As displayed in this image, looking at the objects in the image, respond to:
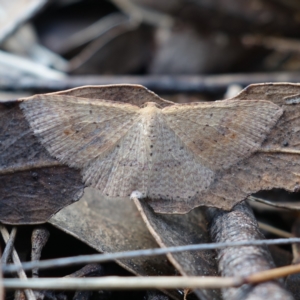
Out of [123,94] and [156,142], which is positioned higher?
[123,94]

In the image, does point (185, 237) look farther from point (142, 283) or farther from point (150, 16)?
point (150, 16)

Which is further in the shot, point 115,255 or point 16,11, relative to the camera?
point 16,11

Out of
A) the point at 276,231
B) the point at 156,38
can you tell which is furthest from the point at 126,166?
the point at 156,38

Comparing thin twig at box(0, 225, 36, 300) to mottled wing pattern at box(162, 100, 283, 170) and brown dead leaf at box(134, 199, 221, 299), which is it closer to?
brown dead leaf at box(134, 199, 221, 299)

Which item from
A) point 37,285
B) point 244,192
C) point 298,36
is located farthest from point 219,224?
point 298,36

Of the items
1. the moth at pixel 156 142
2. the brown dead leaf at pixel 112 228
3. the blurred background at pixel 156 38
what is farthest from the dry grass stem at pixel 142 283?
the blurred background at pixel 156 38

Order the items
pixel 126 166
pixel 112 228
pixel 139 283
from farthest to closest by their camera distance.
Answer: pixel 112 228 < pixel 126 166 < pixel 139 283

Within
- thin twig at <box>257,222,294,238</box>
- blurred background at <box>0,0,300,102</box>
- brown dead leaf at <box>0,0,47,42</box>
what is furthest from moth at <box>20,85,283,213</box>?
brown dead leaf at <box>0,0,47,42</box>
